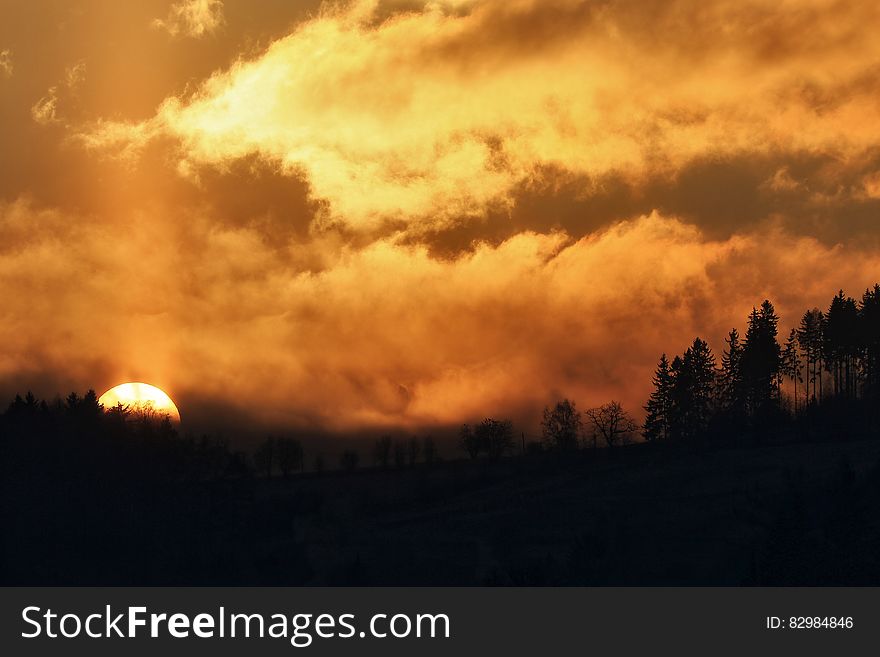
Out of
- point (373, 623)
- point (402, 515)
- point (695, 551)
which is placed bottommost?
point (373, 623)

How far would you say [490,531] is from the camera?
156750 millimetres

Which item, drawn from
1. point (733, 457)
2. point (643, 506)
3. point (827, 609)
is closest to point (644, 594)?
point (827, 609)

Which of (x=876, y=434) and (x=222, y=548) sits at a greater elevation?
(x=876, y=434)

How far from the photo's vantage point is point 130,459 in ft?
532

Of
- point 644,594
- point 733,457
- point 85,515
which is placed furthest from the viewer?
point 733,457

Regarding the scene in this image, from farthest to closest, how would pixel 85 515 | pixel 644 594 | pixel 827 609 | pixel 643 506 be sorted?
pixel 643 506 < pixel 85 515 < pixel 644 594 < pixel 827 609

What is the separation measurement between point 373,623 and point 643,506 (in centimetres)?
8592

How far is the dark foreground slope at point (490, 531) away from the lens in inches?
4840

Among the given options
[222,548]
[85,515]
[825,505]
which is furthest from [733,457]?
[85,515]

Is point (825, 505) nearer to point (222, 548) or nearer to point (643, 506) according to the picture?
point (643, 506)

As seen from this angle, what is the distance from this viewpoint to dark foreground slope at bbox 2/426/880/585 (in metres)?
123

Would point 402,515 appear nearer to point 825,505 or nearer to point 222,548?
point 222,548

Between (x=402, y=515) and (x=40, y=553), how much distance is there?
6567 centimetres

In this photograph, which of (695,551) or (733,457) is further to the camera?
(733,457)
